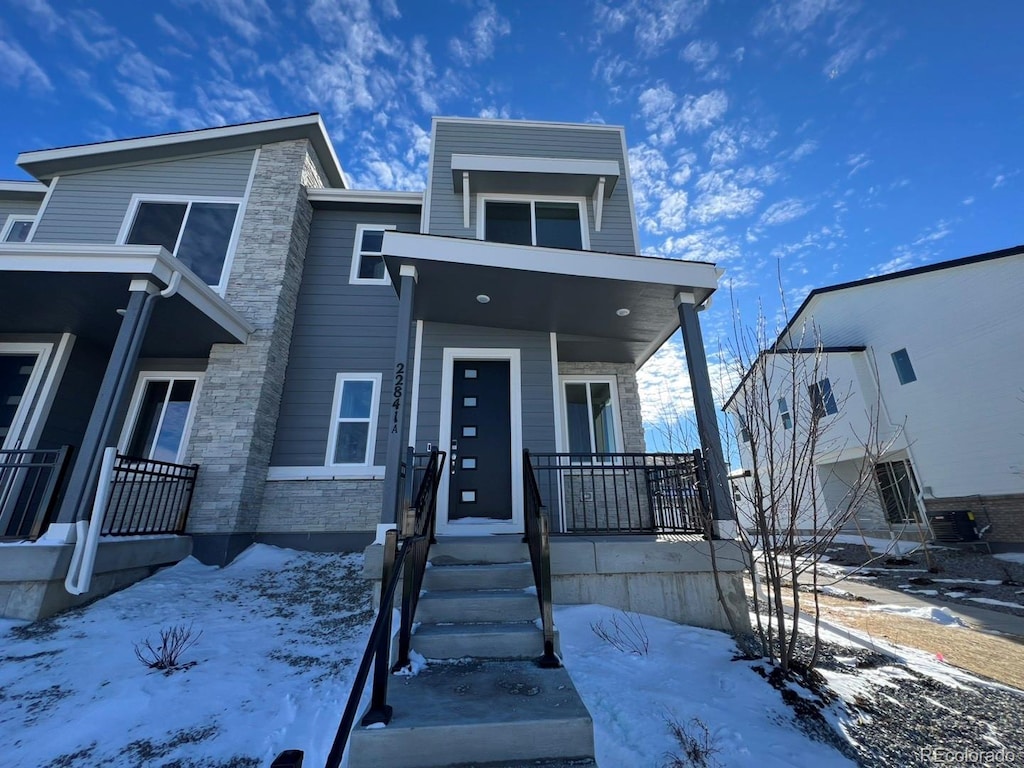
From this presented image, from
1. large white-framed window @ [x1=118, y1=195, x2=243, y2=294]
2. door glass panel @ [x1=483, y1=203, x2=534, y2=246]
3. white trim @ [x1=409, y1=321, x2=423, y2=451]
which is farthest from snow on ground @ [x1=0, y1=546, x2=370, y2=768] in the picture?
door glass panel @ [x1=483, y1=203, x2=534, y2=246]

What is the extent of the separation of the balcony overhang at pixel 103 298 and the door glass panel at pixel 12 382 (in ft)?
1.45

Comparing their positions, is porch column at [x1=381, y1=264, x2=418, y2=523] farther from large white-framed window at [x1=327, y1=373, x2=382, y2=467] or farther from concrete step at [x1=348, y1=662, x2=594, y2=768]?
large white-framed window at [x1=327, y1=373, x2=382, y2=467]

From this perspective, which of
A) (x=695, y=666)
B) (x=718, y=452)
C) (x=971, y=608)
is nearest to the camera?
(x=695, y=666)

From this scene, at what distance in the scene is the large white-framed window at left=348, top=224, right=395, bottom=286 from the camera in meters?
7.80

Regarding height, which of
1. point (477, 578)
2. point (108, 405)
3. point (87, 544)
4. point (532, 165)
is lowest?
point (477, 578)

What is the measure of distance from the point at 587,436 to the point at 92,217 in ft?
31.9

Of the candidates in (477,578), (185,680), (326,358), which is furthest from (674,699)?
(326,358)

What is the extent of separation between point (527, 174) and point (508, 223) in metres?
0.89

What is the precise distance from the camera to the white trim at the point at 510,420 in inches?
216

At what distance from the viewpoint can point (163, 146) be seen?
7641mm

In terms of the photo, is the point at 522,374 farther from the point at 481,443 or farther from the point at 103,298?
the point at 103,298

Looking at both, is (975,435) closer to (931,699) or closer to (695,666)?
(931,699)

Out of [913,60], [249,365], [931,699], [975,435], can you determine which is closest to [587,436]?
[931,699]

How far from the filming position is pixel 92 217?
295 inches
